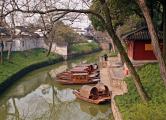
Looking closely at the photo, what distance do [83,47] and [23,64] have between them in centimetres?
3103

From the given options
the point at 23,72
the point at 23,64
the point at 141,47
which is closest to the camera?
the point at 141,47

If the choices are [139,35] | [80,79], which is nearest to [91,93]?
[139,35]

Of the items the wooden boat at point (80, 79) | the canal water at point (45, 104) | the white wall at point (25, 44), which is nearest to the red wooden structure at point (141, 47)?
the canal water at point (45, 104)

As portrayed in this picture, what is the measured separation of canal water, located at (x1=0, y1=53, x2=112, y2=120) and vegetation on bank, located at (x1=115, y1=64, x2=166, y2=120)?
3.36 m

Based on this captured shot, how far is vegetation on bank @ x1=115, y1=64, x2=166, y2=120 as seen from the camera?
13206 millimetres

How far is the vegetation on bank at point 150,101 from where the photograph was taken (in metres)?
13.2

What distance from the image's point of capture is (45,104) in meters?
28.3

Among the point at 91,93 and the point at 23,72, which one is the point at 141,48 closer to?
the point at 91,93

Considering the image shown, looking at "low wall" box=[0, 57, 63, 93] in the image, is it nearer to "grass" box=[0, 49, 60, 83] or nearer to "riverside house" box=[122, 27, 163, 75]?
"grass" box=[0, 49, 60, 83]

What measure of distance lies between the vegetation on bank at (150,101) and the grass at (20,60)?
48.1 ft

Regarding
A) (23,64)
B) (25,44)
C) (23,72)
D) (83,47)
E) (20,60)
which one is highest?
(25,44)

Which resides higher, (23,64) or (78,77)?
(23,64)

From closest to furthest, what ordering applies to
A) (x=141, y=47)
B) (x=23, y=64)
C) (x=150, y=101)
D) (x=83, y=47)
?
(x=150, y=101), (x=141, y=47), (x=23, y=64), (x=83, y=47)

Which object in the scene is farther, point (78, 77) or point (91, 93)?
point (78, 77)
